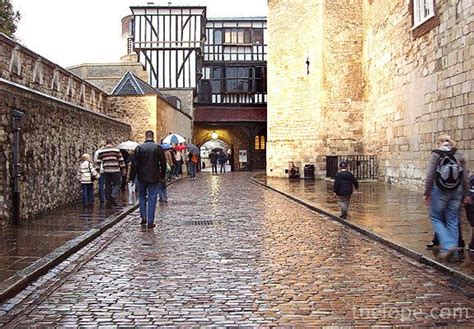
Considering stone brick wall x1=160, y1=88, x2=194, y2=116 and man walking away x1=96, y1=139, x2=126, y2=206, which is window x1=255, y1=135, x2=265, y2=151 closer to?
stone brick wall x1=160, y1=88, x2=194, y2=116

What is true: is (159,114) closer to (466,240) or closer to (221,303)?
(466,240)

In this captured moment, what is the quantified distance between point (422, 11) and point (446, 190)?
1109 cm

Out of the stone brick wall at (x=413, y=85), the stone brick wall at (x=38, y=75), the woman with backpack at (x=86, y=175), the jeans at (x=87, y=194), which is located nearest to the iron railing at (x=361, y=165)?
the stone brick wall at (x=413, y=85)

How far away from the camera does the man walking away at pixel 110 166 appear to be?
12.2 metres

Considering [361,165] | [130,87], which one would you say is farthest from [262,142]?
[361,165]

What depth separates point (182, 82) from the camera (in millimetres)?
37688

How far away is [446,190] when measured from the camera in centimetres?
636

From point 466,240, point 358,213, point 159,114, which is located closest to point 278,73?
point 159,114

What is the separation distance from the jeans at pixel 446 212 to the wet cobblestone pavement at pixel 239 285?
51cm

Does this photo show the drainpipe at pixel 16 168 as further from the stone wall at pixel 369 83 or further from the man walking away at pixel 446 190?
the stone wall at pixel 369 83

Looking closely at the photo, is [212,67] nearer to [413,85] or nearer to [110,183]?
[413,85]

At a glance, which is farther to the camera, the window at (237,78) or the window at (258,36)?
the window at (258,36)

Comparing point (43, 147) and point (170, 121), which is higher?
point (170, 121)

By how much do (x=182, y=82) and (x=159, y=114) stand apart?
12286 millimetres
